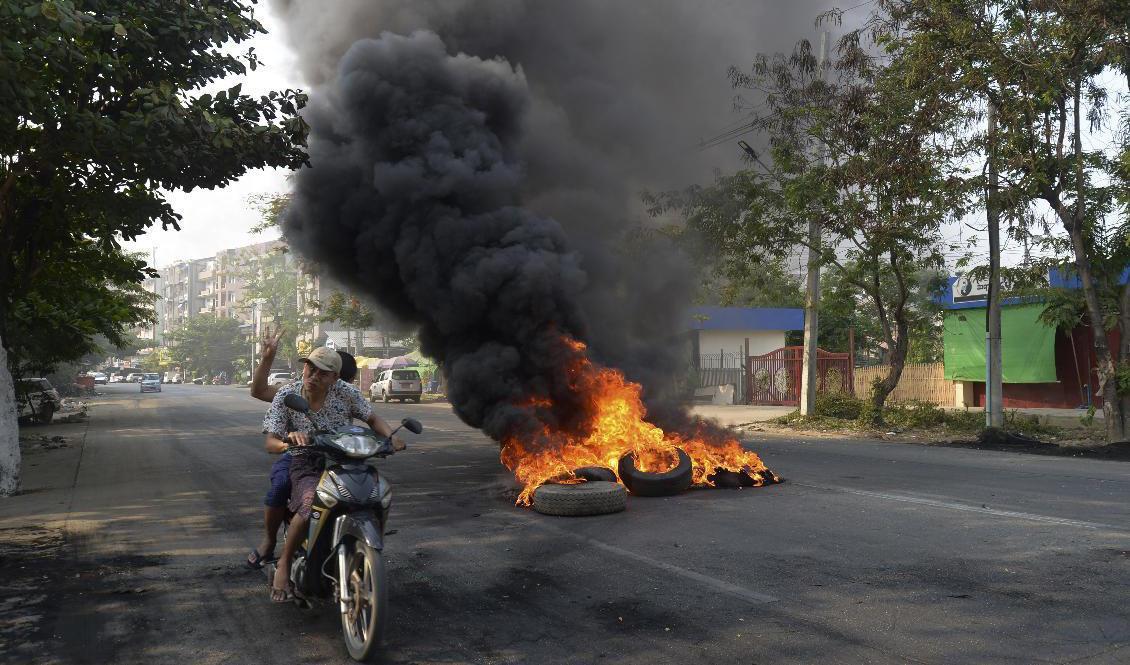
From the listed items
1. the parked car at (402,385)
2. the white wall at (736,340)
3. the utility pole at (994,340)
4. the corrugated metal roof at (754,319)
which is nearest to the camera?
the utility pole at (994,340)

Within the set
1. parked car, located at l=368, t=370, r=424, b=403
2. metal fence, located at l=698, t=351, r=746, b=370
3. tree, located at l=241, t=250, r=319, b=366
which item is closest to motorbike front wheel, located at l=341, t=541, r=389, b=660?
metal fence, located at l=698, t=351, r=746, b=370

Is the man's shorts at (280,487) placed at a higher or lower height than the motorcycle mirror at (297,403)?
lower

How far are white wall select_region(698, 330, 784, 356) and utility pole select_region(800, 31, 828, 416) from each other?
47.8ft

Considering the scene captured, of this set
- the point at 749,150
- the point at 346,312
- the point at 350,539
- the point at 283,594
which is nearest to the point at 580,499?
the point at 283,594

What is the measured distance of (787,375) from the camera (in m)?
28.5

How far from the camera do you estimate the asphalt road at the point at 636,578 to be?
4.15 m

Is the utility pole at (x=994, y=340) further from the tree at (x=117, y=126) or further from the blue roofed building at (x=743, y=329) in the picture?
the blue roofed building at (x=743, y=329)

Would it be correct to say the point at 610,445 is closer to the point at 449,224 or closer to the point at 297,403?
the point at 449,224

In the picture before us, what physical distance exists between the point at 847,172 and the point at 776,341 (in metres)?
21.0

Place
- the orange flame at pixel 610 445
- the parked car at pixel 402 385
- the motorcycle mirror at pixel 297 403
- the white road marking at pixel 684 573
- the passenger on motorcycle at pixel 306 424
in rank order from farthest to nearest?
the parked car at pixel 402 385, the orange flame at pixel 610 445, the white road marking at pixel 684 573, the passenger on motorcycle at pixel 306 424, the motorcycle mirror at pixel 297 403

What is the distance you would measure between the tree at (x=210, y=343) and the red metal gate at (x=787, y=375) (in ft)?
247

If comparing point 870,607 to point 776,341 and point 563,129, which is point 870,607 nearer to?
point 563,129

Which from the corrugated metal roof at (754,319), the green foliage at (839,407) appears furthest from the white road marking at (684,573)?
the corrugated metal roof at (754,319)

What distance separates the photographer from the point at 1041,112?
14.7m
